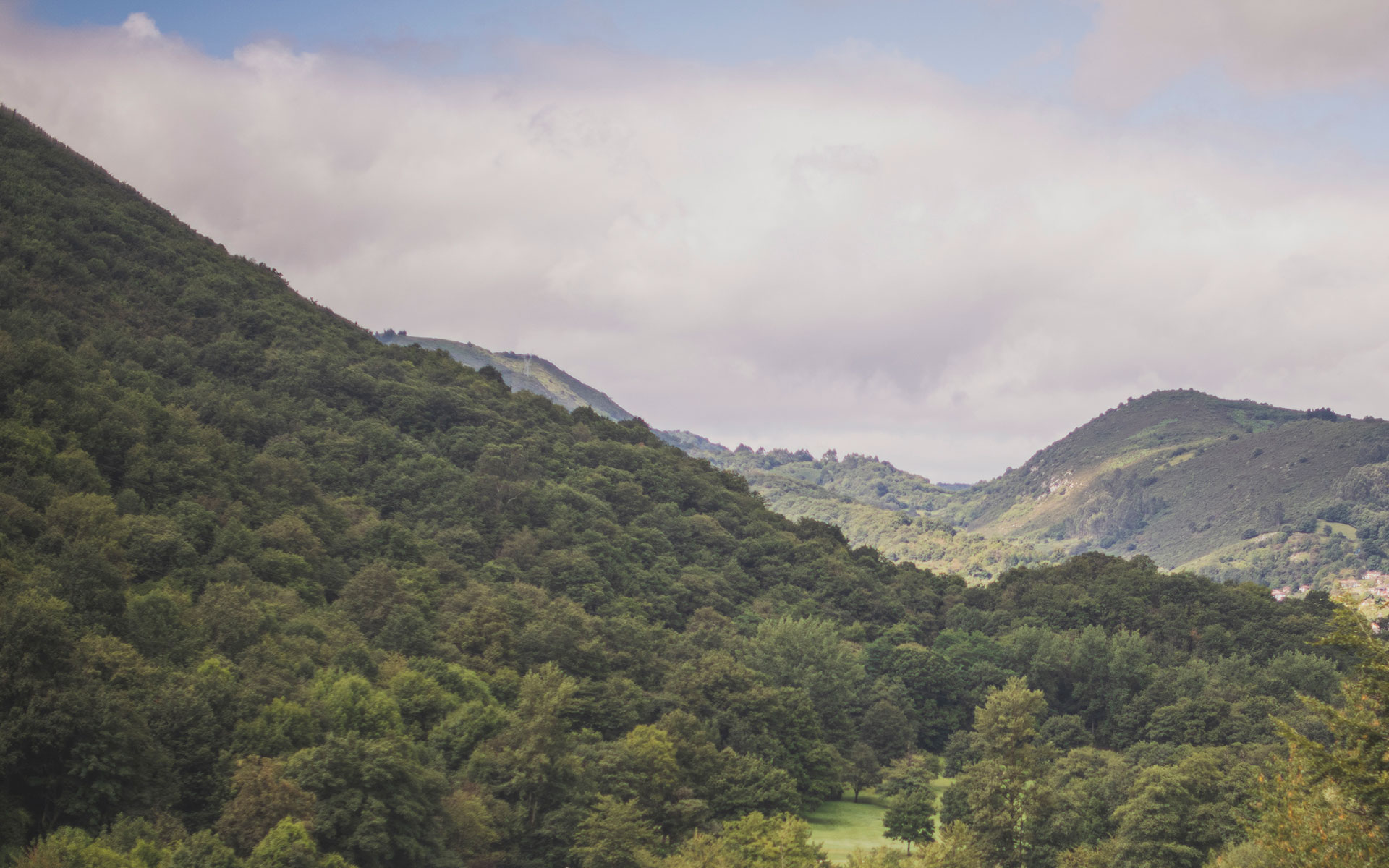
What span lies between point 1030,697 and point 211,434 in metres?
55.9

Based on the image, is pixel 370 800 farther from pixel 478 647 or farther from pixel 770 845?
pixel 478 647

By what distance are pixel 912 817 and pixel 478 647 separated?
26.4 m

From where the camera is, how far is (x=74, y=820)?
1268 inches

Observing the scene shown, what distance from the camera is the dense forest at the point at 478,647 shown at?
111 feet

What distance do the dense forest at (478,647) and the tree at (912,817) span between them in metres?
0.22

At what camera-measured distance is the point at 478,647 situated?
5909 centimetres

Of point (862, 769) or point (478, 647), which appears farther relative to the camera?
point (862, 769)

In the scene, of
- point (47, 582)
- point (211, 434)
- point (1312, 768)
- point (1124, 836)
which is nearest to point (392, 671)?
point (47, 582)

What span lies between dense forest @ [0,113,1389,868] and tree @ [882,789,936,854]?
216mm

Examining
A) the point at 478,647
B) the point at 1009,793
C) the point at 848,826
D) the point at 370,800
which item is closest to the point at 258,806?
the point at 370,800

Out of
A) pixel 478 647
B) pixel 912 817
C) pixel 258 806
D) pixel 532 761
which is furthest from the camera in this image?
pixel 478 647

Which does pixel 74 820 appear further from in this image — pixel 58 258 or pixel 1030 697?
pixel 58 258

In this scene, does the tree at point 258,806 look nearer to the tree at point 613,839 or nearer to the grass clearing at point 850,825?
the tree at point 613,839

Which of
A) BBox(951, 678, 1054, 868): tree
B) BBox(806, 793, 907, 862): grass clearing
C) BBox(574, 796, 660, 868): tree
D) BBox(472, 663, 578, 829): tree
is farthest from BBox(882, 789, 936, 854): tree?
BBox(472, 663, 578, 829): tree
